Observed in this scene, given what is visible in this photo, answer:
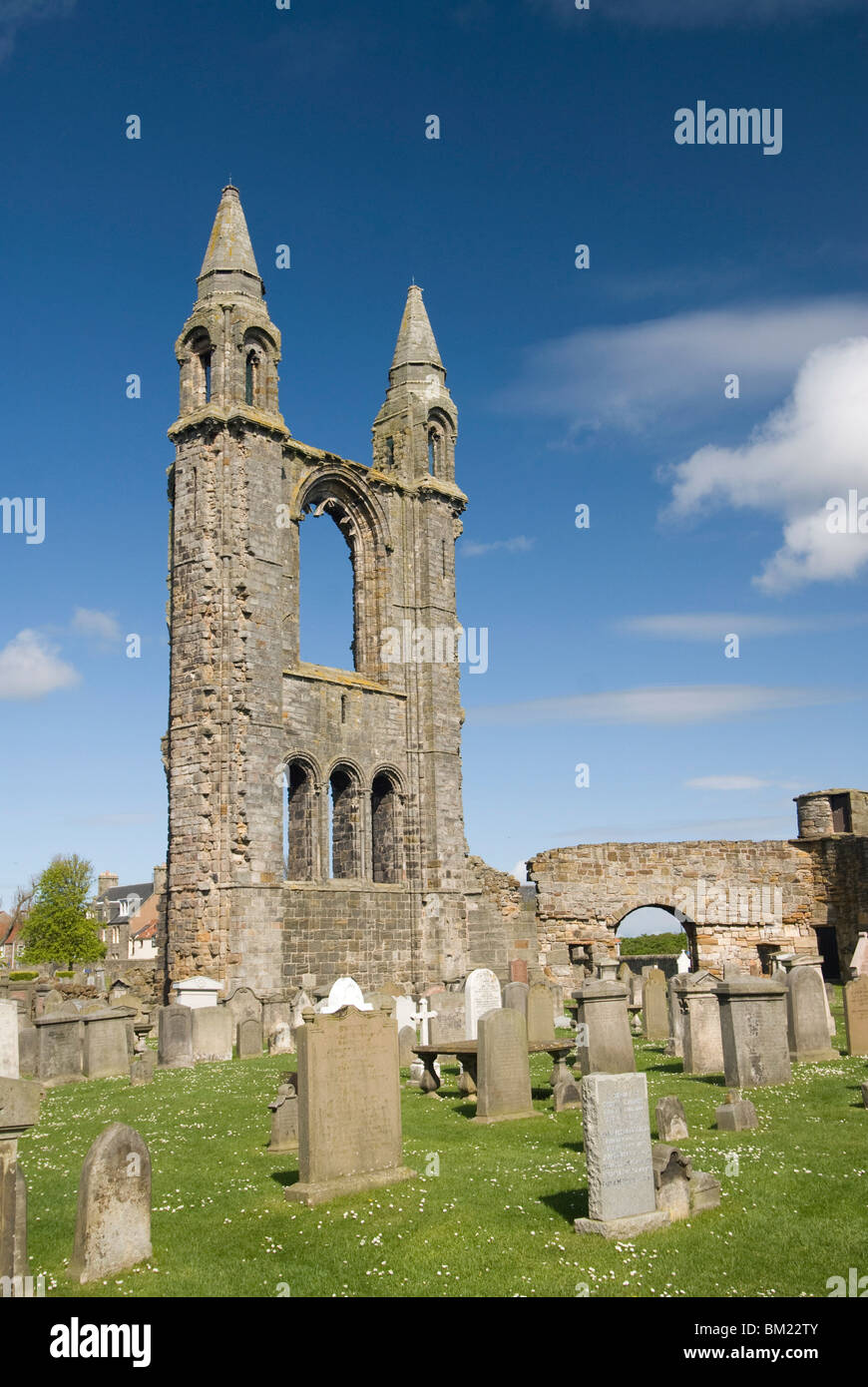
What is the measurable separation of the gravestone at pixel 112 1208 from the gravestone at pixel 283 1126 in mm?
3284

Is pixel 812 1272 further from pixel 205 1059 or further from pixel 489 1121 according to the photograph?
pixel 205 1059

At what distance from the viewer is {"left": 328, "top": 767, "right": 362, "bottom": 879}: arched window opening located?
2717cm

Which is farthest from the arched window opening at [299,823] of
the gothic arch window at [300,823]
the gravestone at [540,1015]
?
the gravestone at [540,1015]

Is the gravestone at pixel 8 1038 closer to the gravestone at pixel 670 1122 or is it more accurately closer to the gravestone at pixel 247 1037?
the gravestone at pixel 670 1122

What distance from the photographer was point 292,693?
26266mm

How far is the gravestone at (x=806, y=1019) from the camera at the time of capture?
13.8 metres

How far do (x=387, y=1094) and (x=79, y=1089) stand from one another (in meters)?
7.71

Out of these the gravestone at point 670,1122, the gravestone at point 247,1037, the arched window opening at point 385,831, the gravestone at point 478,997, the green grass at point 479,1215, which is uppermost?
the arched window opening at point 385,831

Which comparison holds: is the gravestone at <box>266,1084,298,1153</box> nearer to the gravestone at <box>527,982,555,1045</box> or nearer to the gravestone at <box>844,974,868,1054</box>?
the gravestone at <box>527,982,555,1045</box>

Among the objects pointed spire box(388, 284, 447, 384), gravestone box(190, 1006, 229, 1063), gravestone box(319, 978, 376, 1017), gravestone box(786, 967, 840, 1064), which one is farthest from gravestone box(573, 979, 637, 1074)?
pointed spire box(388, 284, 447, 384)

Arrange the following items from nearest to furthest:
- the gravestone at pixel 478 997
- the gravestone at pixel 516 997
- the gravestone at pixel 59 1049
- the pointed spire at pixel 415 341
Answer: the gravestone at pixel 478 997 → the gravestone at pixel 59 1049 → the gravestone at pixel 516 997 → the pointed spire at pixel 415 341

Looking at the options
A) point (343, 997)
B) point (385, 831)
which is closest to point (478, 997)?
point (343, 997)
